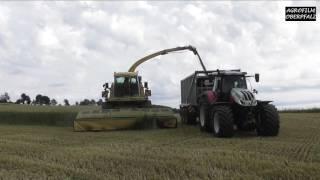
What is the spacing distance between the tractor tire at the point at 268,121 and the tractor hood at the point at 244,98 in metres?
0.38

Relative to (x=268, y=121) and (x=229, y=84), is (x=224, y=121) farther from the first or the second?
(x=229, y=84)

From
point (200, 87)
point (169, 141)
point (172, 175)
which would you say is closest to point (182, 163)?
point (172, 175)

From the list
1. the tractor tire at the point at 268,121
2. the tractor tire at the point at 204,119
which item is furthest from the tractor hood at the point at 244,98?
the tractor tire at the point at 204,119

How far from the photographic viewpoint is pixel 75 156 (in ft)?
33.8

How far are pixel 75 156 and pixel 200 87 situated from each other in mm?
11378

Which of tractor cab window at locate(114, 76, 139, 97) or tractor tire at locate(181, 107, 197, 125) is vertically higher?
tractor cab window at locate(114, 76, 139, 97)

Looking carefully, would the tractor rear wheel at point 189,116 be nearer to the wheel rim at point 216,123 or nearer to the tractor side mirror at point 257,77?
the tractor side mirror at point 257,77

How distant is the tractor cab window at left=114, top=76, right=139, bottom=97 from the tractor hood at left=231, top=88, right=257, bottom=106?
9039 millimetres

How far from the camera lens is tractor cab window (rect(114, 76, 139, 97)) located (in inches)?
954

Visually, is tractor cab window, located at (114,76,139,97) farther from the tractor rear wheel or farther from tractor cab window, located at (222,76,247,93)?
tractor cab window, located at (222,76,247,93)

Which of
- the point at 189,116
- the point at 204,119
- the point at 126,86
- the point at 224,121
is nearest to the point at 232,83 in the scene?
the point at 204,119

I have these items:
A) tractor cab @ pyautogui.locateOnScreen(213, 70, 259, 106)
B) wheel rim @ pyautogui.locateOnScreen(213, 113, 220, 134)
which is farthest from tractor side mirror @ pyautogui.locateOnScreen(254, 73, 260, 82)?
wheel rim @ pyautogui.locateOnScreen(213, 113, 220, 134)

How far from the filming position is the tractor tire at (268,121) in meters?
15.3

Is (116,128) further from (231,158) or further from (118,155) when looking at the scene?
(231,158)
